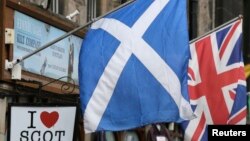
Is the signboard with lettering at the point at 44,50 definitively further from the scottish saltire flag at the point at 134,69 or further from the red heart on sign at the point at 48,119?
the scottish saltire flag at the point at 134,69

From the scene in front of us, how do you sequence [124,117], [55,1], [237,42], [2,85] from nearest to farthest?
1. [124,117]
2. [2,85]
3. [55,1]
4. [237,42]

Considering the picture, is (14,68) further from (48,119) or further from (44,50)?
(48,119)

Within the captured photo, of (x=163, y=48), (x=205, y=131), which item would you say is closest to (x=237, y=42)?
(x=205, y=131)

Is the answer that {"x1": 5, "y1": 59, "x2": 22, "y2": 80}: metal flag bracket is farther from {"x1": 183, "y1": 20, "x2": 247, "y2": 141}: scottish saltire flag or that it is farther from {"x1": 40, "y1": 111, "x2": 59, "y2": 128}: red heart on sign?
{"x1": 183, "y1": 20, "x2": 247, "y2": 141}: scottish saltire flag

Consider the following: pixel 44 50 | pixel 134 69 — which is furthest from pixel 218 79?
pixel 134 69

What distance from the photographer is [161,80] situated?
1176 cm

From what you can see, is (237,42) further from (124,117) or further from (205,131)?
(124,117)

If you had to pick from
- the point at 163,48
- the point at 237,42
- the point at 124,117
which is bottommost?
the point at 124,117

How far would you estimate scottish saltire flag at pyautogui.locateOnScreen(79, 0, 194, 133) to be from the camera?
11.4 metres

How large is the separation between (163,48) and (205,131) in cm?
514

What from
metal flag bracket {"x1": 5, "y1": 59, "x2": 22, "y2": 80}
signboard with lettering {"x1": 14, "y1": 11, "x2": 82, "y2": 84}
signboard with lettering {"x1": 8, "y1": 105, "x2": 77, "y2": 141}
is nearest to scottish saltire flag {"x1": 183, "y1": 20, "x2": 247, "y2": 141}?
signboard with lettering {"x1": 14, "y1": 11, "x2": 82, "y2": 84}

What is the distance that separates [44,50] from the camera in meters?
13.6

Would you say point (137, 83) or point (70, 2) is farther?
point (70, 2)

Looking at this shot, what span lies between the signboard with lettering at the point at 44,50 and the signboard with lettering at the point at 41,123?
1.39 meters
